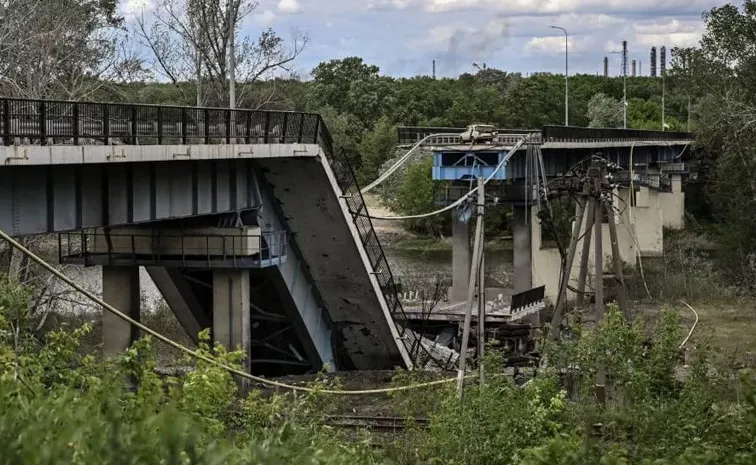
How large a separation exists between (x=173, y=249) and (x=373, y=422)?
21.5 feet

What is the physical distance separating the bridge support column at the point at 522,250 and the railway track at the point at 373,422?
28806 mm

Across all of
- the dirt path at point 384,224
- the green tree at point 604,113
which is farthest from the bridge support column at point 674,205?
the green tree at point 604,113

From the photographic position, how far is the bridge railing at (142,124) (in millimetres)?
18000

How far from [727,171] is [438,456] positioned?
166ft

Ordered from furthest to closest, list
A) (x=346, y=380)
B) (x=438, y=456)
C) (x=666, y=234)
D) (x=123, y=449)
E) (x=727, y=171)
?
(x=666, y=234), (x=727, y=171), (x=346, y=380), (x=438, y=456), (x=123, y=449)

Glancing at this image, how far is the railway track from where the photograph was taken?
21.4 m

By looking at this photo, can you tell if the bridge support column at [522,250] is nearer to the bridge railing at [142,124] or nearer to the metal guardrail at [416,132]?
the metal guardrail at [416,132]

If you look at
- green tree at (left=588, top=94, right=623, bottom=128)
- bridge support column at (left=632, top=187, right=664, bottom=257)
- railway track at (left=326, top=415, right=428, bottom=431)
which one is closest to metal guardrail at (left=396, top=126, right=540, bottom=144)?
bridge support column at (left=632, top=187, right=664, bottom=257)

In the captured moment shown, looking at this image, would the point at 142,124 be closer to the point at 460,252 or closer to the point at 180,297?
the point at 180,297

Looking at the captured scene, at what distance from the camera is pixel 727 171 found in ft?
207

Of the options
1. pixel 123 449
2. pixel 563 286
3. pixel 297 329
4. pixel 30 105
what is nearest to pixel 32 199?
pixel 30 105

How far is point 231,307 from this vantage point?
26234 millimetres

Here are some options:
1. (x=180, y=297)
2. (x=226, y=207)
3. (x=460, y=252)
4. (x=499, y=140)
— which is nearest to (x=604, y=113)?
(x=460, y=252)

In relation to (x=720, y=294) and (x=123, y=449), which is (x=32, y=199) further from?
(x=720, y=294)
